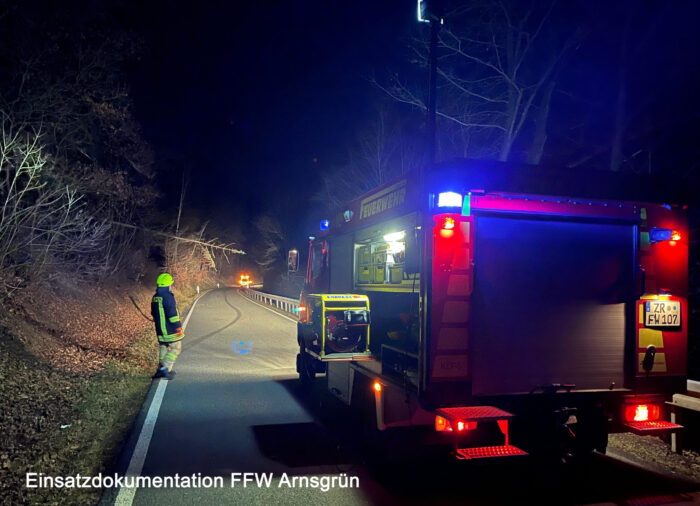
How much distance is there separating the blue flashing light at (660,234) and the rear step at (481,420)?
2.22 m

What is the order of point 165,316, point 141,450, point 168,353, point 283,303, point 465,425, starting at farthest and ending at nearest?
point 283,303, point 168,353, point 165,316, point 141,450, point 465,425

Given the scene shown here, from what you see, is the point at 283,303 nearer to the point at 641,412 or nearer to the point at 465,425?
the point at 641,412

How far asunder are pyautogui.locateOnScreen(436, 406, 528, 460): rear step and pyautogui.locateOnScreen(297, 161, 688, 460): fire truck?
1 centimetres

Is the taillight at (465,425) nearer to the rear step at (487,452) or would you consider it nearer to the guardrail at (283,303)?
the rear step at (487,452)

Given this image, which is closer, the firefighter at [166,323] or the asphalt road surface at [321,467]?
the asphalt road surface at [321,467]

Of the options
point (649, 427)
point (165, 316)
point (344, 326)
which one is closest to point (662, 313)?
point (649, 427)

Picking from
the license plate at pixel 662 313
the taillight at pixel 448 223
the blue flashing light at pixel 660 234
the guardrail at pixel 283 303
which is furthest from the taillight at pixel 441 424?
the guardrail at pixel 283 303

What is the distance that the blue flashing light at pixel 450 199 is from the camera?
4387 mm

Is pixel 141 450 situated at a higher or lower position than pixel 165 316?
lower

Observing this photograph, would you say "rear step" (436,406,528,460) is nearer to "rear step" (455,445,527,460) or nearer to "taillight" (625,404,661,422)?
"rear step" (455,445,527,460)

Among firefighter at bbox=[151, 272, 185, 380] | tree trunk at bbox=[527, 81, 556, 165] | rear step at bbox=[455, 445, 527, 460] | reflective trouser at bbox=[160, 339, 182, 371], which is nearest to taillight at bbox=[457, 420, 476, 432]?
rear step at bbox=[455, 445, 527, 460]

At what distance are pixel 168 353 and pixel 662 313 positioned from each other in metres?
7.85

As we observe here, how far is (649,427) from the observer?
4.74 m

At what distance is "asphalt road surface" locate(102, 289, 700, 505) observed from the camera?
445 cm
